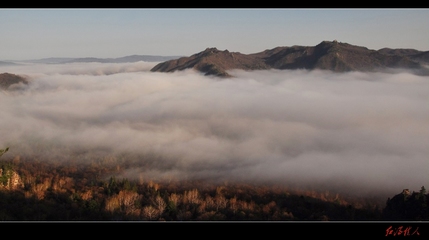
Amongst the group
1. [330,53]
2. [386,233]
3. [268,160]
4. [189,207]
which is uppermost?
[330,53]

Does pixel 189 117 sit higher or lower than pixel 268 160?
higher

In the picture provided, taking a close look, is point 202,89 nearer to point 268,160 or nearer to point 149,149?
point 149,149

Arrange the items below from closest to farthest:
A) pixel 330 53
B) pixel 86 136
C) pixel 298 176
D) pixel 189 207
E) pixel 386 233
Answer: pixel 386 233 → pixel 189 207 → pixel 298 176 → pixel 86 136 → pixel 330 53

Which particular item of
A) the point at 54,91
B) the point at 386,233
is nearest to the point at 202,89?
the point at 54,91

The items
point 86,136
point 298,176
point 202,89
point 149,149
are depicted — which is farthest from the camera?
point 202,89

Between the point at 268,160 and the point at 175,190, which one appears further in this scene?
the point at 268,160

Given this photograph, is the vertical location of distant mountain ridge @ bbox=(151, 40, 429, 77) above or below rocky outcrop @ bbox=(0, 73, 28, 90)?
above

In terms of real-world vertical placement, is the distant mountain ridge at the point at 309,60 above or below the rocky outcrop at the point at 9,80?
above

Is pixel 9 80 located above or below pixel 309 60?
below
